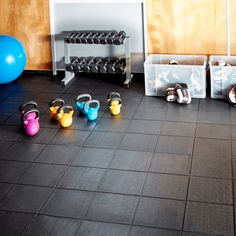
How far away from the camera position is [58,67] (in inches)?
215

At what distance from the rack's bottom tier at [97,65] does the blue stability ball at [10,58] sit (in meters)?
0.50

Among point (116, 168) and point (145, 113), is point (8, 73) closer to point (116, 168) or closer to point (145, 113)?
point (145, 113)

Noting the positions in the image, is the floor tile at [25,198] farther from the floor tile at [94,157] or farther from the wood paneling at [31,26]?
the wood paneling at [31,26]

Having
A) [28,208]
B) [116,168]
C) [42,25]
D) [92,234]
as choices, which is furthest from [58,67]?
[92,234]

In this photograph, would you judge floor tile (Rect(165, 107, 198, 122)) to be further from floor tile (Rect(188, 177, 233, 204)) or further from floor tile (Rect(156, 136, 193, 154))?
floor tile (Rect(188, 177, 233, 204))

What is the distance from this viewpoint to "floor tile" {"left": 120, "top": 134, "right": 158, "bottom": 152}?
12.3ft

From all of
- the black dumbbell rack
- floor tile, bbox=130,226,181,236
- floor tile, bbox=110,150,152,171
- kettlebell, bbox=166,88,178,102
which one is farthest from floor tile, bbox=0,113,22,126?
floor tile, bbox=130,226,181,236

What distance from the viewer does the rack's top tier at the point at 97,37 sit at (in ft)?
15.7

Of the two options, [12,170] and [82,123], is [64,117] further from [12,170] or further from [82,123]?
[12,170]

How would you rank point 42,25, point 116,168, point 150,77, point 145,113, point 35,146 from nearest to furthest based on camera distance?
point 116,168 < point 35,146 < point 145,113 < point 150,77 < point 42,25

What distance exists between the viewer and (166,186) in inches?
126

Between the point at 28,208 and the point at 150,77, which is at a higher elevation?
the point at 150,77

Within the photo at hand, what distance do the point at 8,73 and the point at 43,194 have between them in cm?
212

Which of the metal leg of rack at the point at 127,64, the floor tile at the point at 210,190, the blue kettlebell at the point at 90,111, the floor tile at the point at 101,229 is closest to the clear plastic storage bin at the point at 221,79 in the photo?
the metal leg of rack at the point at 127,64
